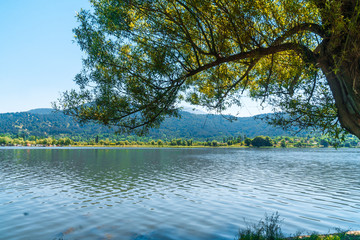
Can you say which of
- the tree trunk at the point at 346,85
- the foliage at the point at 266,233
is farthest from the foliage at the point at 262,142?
the tree trunk at the point at 346,85

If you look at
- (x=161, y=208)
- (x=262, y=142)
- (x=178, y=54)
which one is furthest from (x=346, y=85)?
(x=262, y=142)

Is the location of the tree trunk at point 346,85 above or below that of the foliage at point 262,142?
above

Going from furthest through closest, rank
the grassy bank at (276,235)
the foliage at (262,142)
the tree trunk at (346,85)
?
the foliage at (262,142)
the grassy bank at (276,235)
the tree trunk at (346,85)

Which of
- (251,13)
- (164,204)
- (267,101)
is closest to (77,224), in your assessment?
(164,204)

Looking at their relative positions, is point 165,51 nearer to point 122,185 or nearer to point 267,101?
point 267,101

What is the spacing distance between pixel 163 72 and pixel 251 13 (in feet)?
10.3

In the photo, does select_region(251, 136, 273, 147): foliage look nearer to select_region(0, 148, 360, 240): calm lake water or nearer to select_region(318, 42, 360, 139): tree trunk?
select_region(0, 148, 360, 240): calm lake water

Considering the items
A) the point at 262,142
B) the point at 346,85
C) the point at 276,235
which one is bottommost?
the point at 276,235

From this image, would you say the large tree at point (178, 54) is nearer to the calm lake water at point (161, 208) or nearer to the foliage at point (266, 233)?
the foliage at point (266, 233)

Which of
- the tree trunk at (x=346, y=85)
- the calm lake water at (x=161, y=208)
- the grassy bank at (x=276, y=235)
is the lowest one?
the calm lake water at (x=161, y=208)

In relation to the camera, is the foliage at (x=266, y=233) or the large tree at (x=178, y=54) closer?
the large tree at (x=178, y=54)

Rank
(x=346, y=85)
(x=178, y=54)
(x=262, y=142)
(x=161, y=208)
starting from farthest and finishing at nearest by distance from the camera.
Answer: (x=262, y=142)
(x=161, y=208)
(x=178, y=54)
(x=346, y=85)

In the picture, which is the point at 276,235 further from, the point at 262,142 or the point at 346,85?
the point at 262,142

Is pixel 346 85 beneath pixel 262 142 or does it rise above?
above
